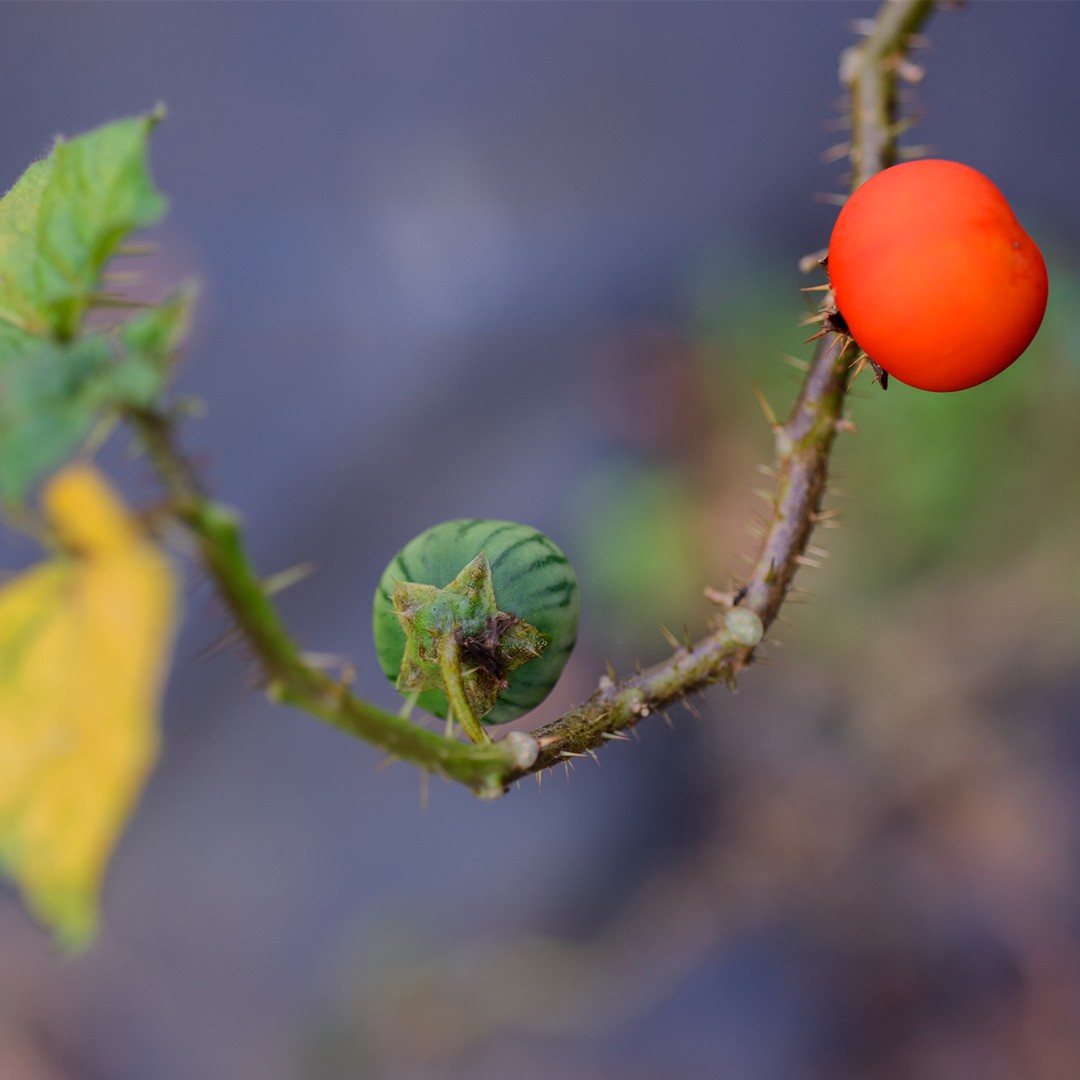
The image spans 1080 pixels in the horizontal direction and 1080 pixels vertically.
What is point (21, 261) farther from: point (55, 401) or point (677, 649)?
point (677, 649)

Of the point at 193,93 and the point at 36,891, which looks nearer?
the point at 36,891

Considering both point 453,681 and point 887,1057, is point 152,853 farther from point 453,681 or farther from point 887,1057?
point 453,681

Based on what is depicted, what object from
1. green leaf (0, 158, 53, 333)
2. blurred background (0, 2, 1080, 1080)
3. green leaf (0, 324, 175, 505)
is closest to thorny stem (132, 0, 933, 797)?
green leaf (0, 324, 175, 505)

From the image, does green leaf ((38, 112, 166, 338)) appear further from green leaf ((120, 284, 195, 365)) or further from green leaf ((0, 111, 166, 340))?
green leaf ((120, 284, 195, 365))

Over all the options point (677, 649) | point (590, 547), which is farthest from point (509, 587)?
point (590, 547)

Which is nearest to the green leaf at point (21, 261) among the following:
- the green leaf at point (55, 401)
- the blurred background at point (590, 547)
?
the green leaf at point (55, 401)

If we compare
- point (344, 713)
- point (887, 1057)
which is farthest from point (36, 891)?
point (887, 1057)

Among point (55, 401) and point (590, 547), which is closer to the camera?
point (55, 401)
